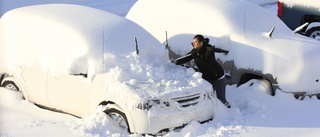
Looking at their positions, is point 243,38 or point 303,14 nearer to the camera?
point 243,38

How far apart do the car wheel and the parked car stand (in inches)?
223

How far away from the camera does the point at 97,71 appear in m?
6.95

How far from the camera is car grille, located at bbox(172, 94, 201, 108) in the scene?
653cm

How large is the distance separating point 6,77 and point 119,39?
182 cm

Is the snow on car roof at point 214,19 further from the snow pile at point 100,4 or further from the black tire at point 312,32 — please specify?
the snow pile at point 100,4

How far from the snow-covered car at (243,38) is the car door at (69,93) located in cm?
218

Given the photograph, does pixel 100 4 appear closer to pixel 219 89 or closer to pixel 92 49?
pixel 92 49

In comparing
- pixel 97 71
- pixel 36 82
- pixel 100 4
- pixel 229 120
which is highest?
pixel 100 4

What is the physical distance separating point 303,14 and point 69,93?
6.10 meters

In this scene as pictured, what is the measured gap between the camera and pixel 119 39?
24.7ft

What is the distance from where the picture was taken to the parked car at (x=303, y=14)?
1099 centimetres

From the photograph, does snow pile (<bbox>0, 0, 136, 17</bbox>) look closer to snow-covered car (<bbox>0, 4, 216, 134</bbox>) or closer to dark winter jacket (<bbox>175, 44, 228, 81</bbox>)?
snow-covered car (<bbox>0, 4, 216, 134</bbox>)

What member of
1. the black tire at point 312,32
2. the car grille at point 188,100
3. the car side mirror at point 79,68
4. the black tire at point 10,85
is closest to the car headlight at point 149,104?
the car grille at point 188,100

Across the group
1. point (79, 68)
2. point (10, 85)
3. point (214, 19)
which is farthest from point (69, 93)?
point (214, 19)
